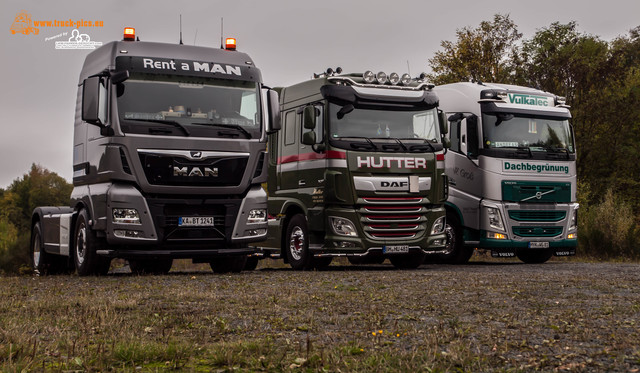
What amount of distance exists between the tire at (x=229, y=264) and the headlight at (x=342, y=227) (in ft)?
5.63

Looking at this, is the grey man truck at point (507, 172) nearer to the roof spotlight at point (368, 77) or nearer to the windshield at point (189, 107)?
the roof spotlight at point (368, 77)

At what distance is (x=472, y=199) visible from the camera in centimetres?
1845

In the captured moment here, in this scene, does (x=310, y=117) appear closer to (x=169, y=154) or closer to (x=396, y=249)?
(x=396, y=249)

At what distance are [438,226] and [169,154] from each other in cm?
578

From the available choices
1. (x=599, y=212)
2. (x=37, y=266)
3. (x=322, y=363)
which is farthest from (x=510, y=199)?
(x=322, y=363)

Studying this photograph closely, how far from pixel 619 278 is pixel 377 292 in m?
4.70

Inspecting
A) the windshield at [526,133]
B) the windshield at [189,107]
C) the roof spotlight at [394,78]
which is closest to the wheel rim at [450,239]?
the windshield at [526,133]

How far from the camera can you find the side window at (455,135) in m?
18.4

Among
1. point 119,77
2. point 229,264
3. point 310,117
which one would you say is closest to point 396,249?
point 310,117

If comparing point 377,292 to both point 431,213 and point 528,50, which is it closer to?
point 431,213

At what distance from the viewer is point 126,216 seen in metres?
13.1

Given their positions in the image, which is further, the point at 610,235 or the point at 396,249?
the point at 610,235

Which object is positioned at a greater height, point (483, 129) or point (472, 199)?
point (483, 129)

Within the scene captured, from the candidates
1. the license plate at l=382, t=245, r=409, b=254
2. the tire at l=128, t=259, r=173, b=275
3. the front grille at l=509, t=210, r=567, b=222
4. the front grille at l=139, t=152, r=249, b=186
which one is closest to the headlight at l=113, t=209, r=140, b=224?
the front grille at l=139, t=152, r=249, b=186
